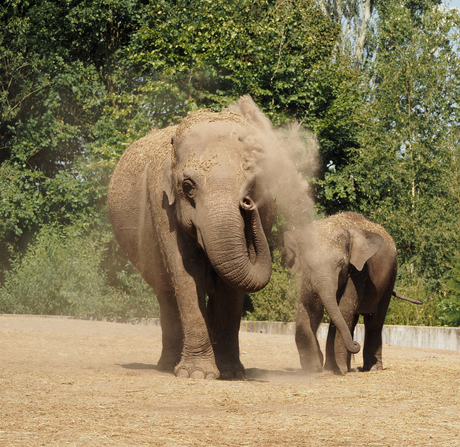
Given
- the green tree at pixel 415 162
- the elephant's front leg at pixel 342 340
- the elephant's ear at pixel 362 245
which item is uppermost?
the green tree at pixel 415 162

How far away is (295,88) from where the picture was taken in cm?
2508

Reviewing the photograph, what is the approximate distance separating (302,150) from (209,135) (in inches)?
74.5

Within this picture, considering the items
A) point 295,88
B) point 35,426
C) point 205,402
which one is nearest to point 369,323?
point 205,402

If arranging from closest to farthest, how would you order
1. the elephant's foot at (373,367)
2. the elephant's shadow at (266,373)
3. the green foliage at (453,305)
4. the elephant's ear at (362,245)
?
the elephant's shadow at (266,373) → the elephant's ear at (362,245) → the elephant's foot at (373,367) → the green foliage at (453,305)

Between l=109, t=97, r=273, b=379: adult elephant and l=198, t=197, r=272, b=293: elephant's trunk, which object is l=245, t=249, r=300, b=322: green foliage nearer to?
l=109, t=97, r=273, b=379: adult elephant

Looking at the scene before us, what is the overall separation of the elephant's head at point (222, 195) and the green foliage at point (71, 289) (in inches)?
530

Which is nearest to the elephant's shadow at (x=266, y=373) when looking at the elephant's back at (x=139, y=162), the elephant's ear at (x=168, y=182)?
the elephant's back at (x=139, y=162)

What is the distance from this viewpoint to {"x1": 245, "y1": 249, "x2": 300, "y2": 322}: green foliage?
20.8 m

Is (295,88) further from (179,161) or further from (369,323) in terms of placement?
(179,161)

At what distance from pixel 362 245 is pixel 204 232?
374 cm

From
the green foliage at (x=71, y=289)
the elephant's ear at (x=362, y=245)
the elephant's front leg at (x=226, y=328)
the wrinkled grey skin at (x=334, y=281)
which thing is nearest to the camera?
the elephant's front leg at (x=226, y=328)

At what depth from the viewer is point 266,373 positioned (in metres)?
10.4

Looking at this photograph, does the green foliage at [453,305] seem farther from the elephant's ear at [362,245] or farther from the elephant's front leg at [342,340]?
the elephant's front leg at [342,340]

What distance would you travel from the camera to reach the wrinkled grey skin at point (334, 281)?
→ 34.8 feet
